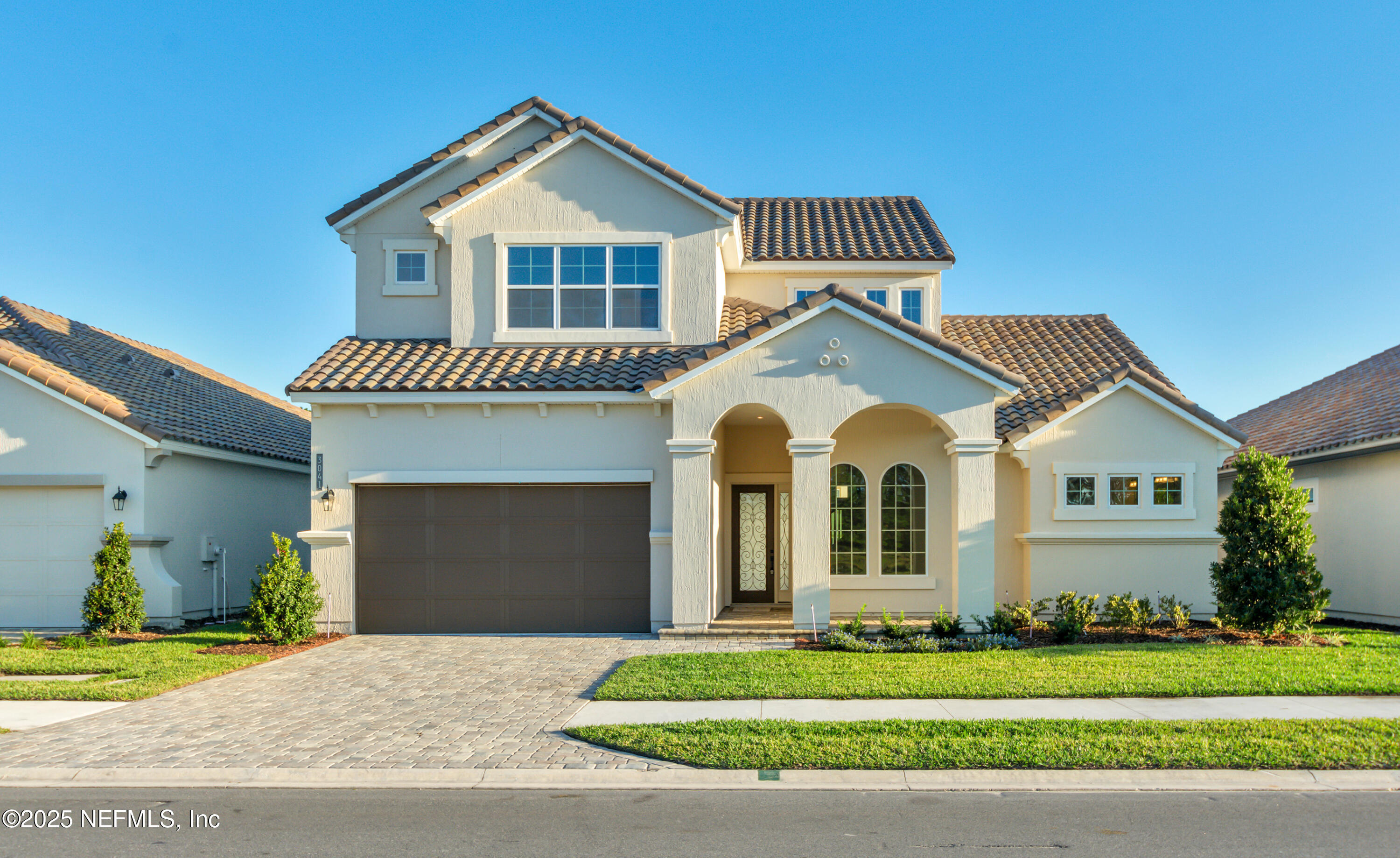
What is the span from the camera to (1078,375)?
58.3 ft

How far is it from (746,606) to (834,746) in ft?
34.2

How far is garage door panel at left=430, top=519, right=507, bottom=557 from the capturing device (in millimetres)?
15484

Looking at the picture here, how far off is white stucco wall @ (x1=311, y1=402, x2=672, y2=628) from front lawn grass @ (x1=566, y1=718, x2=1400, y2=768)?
717cm

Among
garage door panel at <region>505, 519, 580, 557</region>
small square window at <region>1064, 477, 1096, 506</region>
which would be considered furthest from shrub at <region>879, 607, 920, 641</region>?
garage door panel at <region>505, 519, 580, 557</region>

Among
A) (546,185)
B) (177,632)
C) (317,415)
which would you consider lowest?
(177,632)

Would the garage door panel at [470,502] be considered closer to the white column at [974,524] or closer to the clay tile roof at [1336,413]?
the white column at [974,524]

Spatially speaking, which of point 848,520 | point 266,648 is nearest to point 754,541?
point 848,520

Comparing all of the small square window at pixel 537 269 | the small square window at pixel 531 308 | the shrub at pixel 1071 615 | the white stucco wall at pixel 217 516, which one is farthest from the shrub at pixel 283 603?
the shrub at pixel 1071 615

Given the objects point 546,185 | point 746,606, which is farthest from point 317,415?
point 746,606

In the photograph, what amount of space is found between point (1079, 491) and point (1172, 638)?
3.14 meters

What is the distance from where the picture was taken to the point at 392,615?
15.5m

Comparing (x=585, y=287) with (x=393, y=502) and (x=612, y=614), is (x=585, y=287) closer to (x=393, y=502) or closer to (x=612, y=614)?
(x=393, y=502)

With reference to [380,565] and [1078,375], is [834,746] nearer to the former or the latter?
[380,565]

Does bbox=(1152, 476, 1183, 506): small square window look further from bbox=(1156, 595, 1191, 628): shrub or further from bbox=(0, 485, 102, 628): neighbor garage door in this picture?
bbox=(0, 485, 102, 628): neighbor garage door
